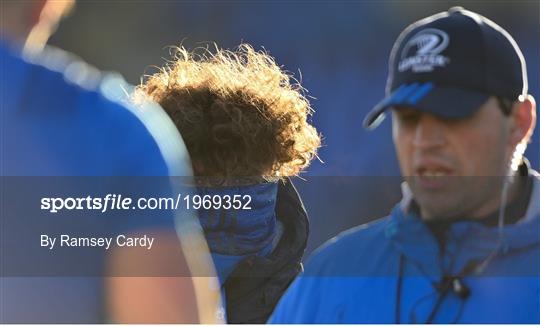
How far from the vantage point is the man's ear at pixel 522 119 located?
1114mm

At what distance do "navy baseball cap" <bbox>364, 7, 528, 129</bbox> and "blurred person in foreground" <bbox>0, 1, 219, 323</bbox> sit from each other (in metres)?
0.42

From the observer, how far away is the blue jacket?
3.57 ft

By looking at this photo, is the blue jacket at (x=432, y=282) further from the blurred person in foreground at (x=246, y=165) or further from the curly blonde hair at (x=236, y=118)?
the curly blonde hair at (x=236, y=118)

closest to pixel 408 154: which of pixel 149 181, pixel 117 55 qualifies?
pixel 149 181

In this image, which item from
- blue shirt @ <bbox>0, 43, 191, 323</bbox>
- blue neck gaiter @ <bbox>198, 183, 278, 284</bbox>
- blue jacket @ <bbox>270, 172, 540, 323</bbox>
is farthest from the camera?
blue neck gaiter @ <bbox>198, 183, 278, 284</bbox>

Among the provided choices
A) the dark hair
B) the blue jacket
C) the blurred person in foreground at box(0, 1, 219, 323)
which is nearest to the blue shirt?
the blurred person in foreground at box(0, 1, 219, 323)

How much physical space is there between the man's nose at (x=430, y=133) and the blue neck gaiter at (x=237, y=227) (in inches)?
16.2

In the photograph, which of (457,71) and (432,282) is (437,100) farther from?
(432,282)

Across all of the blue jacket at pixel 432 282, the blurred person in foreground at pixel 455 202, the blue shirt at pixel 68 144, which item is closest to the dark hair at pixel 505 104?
the blurred person in foreground at pixel 455 202

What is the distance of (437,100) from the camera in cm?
111

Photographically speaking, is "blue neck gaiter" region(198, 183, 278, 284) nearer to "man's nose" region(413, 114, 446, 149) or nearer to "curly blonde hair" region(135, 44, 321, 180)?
"curly blonde hair" region(135, 44, 321, 180)

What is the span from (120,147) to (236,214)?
70 cm

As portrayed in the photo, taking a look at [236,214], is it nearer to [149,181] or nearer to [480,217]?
[480,217]

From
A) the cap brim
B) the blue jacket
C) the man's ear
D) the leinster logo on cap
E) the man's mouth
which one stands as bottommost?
the blue jacket
